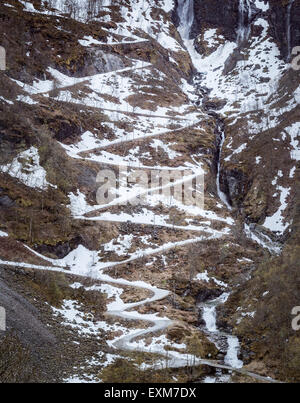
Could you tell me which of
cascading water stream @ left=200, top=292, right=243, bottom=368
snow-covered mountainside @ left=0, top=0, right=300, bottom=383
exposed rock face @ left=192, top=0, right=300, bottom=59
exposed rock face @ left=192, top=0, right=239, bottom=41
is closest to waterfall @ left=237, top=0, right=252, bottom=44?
snow-covered mountainside @ left=0, top=0, right=300, bottom=383

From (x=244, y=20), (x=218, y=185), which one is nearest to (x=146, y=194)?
(x=218, y=185)

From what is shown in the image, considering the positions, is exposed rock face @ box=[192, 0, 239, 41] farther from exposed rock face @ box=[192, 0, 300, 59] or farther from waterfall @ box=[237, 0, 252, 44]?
waterfall @ box=[237, 0, 252, 44]

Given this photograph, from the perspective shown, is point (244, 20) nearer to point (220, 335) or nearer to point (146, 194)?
point (146, 194)

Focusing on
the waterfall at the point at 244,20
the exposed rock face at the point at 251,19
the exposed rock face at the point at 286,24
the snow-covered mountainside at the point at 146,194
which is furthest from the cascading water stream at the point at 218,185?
the exposed rock face at the point at 286,24

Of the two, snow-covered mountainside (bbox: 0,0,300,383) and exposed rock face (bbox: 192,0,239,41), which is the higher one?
exposed rock face (bbox: 192,0,239,41)

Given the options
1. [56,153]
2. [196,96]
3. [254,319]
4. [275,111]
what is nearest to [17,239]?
[56,153]

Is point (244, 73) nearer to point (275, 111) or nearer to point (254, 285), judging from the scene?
point (275, 111)

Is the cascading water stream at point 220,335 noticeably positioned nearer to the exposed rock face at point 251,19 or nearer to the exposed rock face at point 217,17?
the exposed rock face at point 251,19
